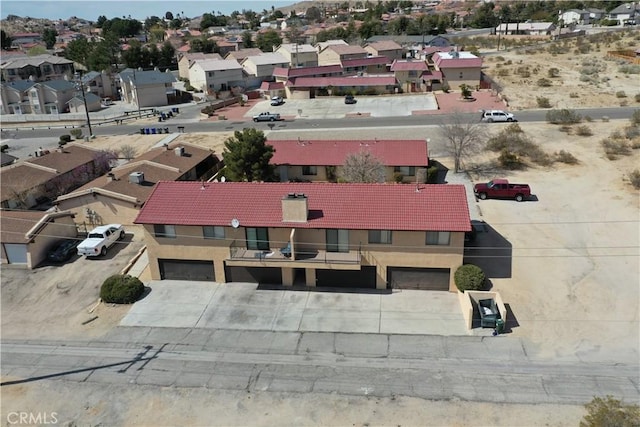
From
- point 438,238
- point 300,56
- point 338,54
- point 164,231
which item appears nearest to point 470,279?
point 438,238

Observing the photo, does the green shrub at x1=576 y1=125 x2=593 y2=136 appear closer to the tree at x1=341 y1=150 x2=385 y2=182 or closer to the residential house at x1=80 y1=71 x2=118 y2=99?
the tree at x1=341 y1=150 x2=385 y2=182

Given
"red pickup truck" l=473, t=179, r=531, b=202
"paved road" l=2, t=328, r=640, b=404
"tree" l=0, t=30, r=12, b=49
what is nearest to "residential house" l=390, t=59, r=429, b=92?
"red pickup truck" l=473, t=179, r=531, b=202

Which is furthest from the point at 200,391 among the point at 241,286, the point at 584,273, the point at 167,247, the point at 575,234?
the point at 575,234

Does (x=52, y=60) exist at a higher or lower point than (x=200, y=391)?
higher

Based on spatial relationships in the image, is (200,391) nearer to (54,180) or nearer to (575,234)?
(575,234)

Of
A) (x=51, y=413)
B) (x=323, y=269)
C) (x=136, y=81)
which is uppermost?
(x=136, y=81)

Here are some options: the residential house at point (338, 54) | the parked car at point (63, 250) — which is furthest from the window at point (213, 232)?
the residential house at point (338, 54)

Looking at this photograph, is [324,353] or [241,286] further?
[241,286]

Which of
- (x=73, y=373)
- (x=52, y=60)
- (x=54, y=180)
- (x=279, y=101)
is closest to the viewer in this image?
(x=73, y=373)
